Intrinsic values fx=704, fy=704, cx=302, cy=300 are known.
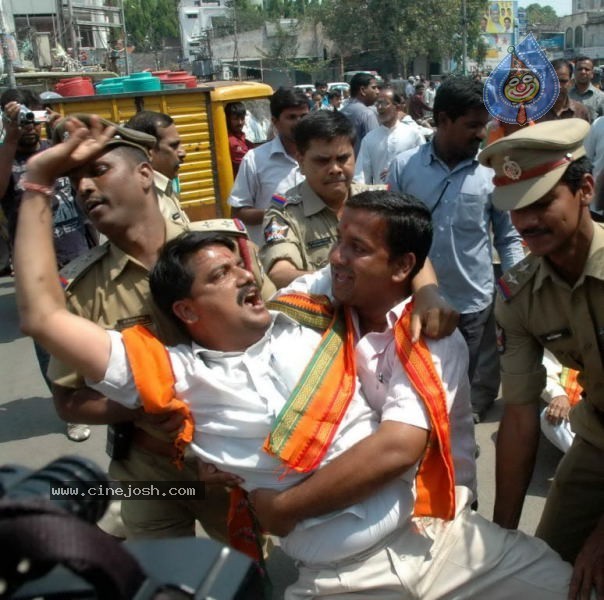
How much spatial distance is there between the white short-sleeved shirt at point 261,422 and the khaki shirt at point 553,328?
1.90 feet

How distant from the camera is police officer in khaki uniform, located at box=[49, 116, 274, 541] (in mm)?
2025

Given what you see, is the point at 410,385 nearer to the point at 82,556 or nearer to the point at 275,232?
the point at 82,556

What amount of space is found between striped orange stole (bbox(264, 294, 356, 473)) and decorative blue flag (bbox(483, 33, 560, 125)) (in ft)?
5.89

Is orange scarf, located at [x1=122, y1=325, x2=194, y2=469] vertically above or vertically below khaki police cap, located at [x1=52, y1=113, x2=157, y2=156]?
below

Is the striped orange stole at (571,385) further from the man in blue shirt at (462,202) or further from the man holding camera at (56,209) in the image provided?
the man holding camera at (56,209)

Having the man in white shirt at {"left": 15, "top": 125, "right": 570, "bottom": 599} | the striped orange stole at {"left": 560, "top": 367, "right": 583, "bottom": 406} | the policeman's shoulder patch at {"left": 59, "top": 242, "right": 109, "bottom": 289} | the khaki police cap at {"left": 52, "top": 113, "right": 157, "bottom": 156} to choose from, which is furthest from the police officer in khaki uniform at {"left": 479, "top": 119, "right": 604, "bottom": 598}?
the striped orange stole at {"left": 560, "top": 367, "right": 583, "bottom": 406}

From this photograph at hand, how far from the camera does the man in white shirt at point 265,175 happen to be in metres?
4.38

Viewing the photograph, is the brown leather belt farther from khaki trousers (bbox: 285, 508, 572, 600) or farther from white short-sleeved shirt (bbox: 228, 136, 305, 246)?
white short-sleeved shirt (bbox: 228, 136, 305, 246)

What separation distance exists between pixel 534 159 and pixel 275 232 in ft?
4.16

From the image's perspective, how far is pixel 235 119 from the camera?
285 inches

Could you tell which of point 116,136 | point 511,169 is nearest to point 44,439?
point 116,136

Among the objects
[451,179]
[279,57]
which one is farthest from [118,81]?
[279,57]

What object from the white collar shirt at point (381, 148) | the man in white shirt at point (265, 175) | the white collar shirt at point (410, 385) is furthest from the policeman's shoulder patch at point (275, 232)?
the white collar shirt at point (381, 148)

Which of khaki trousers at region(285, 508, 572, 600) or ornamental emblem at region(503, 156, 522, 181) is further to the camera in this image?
ornamental emblem at region(503, 156, 522, 181)
